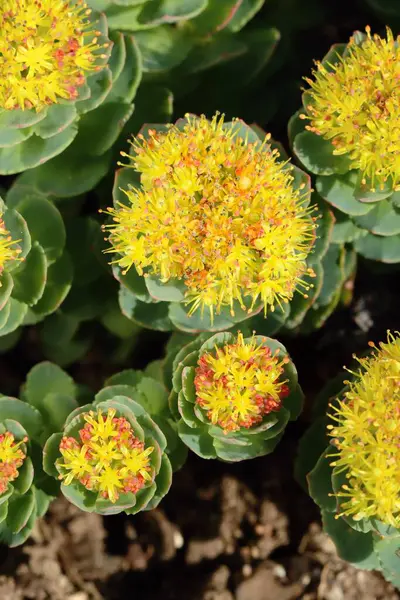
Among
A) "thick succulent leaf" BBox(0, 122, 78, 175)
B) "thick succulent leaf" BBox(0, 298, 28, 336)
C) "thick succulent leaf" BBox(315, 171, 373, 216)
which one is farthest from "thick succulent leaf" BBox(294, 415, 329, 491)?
"thick succulent leaf" BBox(0, 122, 78, 175)

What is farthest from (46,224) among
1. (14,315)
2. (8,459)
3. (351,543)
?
(351,543)

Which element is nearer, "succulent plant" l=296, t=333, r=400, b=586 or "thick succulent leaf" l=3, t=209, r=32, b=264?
"succulent plant" l=296, t=333, r=400, b=586

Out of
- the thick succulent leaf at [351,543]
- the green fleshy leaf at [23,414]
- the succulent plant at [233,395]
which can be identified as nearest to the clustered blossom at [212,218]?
the succulent plant at [233,395]

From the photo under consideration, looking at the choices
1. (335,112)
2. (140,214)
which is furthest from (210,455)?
(335,112)

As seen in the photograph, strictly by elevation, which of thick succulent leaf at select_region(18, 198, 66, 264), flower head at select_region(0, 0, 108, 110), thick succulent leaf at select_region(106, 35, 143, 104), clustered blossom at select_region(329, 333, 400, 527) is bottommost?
thick succulent leaf at select_region(18, 198, 66, 264)

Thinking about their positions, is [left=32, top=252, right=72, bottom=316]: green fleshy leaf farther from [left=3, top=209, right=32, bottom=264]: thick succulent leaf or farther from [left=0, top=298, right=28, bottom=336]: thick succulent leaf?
[left=3, top=209, right=32, bottom=264]: thick succulent leaf
